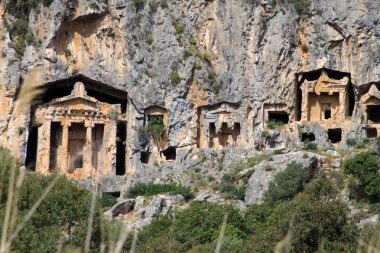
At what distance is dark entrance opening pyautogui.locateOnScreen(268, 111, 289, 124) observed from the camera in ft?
185

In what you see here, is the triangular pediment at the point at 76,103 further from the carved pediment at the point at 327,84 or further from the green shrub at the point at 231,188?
the carved pediment at the point at 327,84

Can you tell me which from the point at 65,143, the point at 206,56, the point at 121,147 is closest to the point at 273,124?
the point at 206,56

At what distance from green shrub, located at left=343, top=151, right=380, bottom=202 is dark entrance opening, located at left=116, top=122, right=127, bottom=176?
51.6ft

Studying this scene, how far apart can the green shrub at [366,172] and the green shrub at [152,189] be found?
9747mm

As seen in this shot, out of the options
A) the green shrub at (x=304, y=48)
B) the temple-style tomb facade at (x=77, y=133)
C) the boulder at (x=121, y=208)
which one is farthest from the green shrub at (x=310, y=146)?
the temple-style tomb facade at (x=77, y=133)

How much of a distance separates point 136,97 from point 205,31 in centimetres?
642

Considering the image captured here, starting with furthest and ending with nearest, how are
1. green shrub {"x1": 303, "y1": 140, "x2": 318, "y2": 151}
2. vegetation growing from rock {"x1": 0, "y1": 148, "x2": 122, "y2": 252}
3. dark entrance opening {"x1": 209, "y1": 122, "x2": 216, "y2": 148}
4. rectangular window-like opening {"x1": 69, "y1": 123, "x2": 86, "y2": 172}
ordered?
dark entrance opening {"x1": 209, "y1": 122, "x2": 216, "y2": 148} → rectangular window-like opening {"x1": 69, "y1": 123, "x2": 86, "y2": 172} → green shrub {"x1": 303, "y1": 140, "x2": 318, "y2": 151} → vegetation growing from rock {"x1": 0, "y1": 148, "x2": 122, "y2": 252}

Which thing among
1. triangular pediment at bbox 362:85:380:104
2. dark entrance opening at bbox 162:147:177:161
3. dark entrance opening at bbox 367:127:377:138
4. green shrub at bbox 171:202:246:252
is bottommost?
green shrub at bbox 171:202:246:252

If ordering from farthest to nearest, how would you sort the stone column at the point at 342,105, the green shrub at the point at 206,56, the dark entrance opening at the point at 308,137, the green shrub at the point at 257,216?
1. the green shrub at the point at 206,56
2. the dark entrance opening at the point at 308,137
3. the stone column at the point at 342,105
4. the green shrub at the point at 257,216

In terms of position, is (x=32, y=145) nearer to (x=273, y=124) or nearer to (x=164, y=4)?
(x=164, y=4)

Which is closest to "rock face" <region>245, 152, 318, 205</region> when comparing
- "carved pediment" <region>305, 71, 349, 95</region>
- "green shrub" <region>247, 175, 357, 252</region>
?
"carved pediment" <region>305, 71, 349, 95</region>

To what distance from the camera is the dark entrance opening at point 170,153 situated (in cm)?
5546

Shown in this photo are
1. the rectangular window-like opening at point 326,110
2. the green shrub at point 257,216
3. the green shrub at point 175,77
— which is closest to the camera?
the green shrub at point 257,216

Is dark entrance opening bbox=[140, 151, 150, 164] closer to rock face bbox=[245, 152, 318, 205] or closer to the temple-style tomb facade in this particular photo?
the temple-style tomb facade
